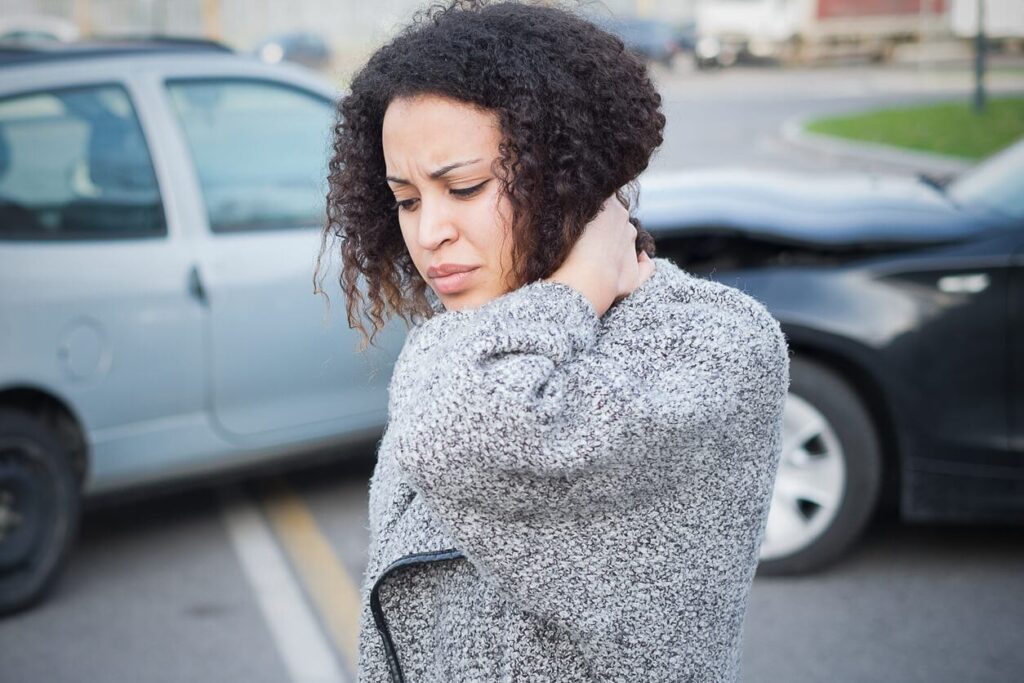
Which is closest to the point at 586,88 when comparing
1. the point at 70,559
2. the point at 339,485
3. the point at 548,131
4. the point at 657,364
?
the point at 548,131

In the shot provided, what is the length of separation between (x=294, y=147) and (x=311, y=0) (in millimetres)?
38896

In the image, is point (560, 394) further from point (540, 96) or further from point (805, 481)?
point (805, 481)

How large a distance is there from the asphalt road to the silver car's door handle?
Answer: 3.19 ft

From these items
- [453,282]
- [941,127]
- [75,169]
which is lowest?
[941,127]

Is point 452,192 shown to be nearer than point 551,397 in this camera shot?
No

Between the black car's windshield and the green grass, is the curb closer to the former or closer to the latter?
the green grass

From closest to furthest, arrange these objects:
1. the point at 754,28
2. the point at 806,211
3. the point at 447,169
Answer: the point at 447,169 < the point at 806,211 < the point at 754,28

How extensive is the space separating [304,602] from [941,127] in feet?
47.4

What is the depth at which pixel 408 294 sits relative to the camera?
1.58 m

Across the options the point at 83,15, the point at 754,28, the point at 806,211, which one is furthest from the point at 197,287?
the point at 83,15

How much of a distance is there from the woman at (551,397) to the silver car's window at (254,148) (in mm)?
3117

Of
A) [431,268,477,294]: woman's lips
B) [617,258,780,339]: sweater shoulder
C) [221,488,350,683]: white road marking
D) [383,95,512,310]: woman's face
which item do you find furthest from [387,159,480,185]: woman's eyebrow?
[221,488,350,683]: white road marking

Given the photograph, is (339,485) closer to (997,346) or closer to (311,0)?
(997,346)

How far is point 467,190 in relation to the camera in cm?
134
